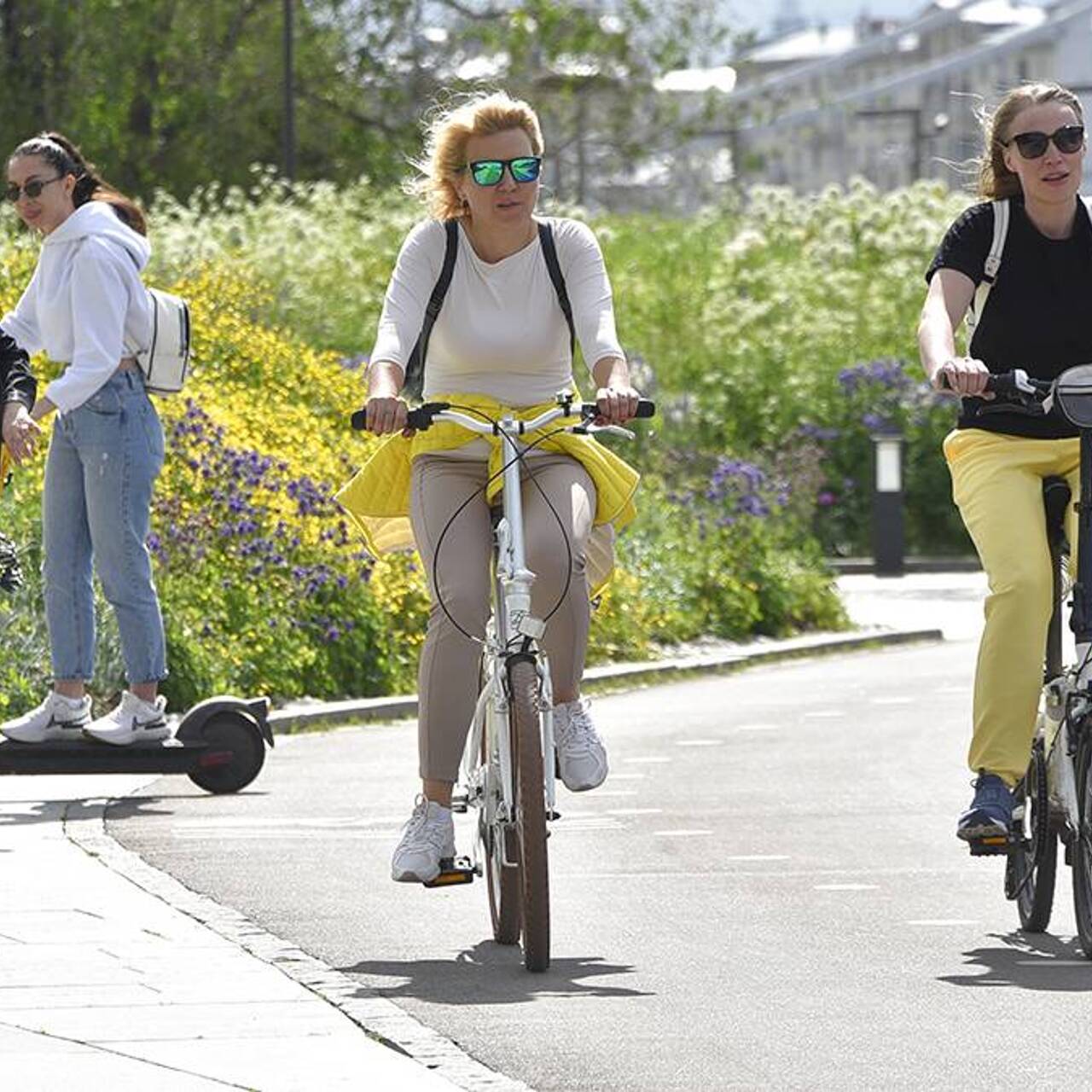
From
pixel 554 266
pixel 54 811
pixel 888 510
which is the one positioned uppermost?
pixel 554 266

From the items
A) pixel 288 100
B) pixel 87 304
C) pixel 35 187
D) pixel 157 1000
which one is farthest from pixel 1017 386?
pixel 288 100

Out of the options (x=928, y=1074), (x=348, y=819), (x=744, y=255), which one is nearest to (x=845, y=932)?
(x=928, y=1074)

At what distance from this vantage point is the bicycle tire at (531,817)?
269 inches

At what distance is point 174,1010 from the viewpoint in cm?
638

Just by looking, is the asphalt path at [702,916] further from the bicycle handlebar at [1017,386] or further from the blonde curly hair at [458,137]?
the blonde curly hair at [458,137]

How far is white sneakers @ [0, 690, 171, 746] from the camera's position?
10.3 meters

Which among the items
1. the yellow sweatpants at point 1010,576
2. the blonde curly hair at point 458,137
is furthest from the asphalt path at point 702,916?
Answer: the blonde curly hair at point 458,137

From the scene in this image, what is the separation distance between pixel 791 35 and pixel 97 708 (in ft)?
593

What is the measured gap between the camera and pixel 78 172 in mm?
10445

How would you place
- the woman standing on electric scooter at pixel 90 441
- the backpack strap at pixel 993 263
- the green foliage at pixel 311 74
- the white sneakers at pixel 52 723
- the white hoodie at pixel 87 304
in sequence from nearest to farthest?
1. the backpack strap at pixel 993 263
2. the white hoodie at pixel 87 304
3. the woman standing on electric scooter at pixel 90 441
4. the white sneakers at pixel 52 723
5. the green foliage at pixel 311 74

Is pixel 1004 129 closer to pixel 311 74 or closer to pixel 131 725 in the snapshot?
pixel 131 725

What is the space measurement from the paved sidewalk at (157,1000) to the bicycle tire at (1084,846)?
5.13ft

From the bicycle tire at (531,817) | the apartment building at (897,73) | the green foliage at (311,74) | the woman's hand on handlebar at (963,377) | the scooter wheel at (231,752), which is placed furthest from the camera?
the apartment building at (897,73)

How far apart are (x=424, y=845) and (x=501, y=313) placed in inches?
47.3
